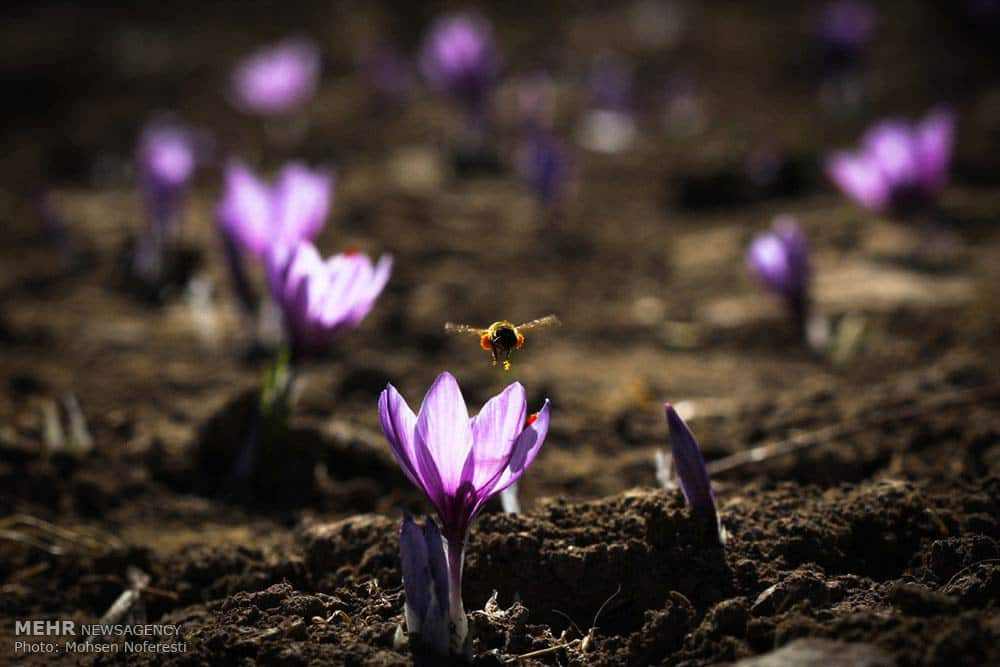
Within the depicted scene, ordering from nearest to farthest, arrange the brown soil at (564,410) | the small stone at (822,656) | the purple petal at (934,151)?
the small stone at (822,656), the brown soil at (564,410), the purple petal at (934,151)

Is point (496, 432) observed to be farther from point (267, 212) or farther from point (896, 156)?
point (896, 156)

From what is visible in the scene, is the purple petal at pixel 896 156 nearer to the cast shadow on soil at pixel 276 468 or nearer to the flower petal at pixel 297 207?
the flower petal at pixel 297 207

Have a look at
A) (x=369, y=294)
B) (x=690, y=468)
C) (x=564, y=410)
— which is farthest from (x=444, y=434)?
(x=564, y=410)

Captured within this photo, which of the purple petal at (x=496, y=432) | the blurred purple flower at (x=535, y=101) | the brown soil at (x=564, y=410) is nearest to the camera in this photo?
the purple petal at (x=496, y=432)

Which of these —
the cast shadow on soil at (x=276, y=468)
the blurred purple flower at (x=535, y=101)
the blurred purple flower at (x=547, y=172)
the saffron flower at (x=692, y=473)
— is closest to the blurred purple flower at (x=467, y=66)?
the blurred purple flower at (x=535, y=101)

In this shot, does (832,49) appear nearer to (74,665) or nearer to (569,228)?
(569,228)
